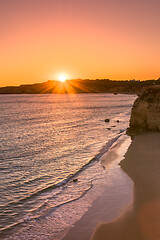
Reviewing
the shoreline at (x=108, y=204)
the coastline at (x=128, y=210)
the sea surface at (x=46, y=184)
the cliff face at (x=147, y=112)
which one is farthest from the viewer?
the cliff face at (x=147, y=112)

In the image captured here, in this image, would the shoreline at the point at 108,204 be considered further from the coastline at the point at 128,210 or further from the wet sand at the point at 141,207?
the wet sand at the point at 141,207

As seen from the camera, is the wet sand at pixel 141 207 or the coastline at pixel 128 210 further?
the coastline at pixel 128 210

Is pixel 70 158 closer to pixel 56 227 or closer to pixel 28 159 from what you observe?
pixel 28 159

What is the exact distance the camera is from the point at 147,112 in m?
29.8

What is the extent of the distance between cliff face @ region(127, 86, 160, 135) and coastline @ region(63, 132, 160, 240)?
1245 cm

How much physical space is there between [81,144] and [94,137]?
4597 mm

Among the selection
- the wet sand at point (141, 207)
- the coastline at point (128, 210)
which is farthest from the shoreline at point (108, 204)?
the wet sand at point (141, 207)

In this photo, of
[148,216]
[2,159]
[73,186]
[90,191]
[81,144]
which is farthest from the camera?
[81,144]

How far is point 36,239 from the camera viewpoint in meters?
9.48

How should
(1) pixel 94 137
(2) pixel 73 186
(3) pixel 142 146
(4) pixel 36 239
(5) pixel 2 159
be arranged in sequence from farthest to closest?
(1) pixel 94 137
(3) pixel 142 146
(5) pixel 2 159
(2) pixel 73 186
(4) pixel 36 239

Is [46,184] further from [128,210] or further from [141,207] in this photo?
[141,207]

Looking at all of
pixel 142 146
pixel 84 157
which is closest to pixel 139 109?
pixel 142 146

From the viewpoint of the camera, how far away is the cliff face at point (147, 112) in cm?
2878

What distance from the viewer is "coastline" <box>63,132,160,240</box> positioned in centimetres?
927
